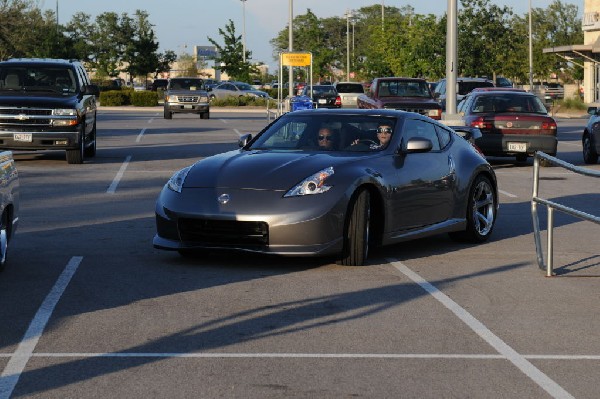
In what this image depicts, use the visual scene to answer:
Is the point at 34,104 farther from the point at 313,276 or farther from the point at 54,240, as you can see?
the point at 313,276

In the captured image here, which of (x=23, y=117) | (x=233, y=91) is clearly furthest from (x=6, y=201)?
(x=233, y=91)

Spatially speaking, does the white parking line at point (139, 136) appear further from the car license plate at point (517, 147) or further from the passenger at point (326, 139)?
the passenger at point (326, 139)

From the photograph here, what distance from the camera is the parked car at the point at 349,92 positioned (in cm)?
6206

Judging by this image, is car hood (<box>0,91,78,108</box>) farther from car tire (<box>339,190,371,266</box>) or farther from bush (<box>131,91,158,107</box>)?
bush (<box>131,91,158,107</box>)

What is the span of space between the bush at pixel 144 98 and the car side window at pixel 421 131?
53.9 m

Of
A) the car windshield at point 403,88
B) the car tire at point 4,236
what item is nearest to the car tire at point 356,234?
the car tire at point 4,236

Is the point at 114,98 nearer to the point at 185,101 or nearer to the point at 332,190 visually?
the point at 185,101

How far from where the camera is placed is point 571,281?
1016cm

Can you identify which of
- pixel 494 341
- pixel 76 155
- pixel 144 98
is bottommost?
pixel 494 341

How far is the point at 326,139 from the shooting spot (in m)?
11.8

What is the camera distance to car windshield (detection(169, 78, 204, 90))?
49.3 m

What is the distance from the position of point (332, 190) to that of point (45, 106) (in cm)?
1311

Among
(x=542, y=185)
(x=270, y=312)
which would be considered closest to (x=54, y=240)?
(x=270, y=312)

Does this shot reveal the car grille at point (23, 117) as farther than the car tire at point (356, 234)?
Yes
